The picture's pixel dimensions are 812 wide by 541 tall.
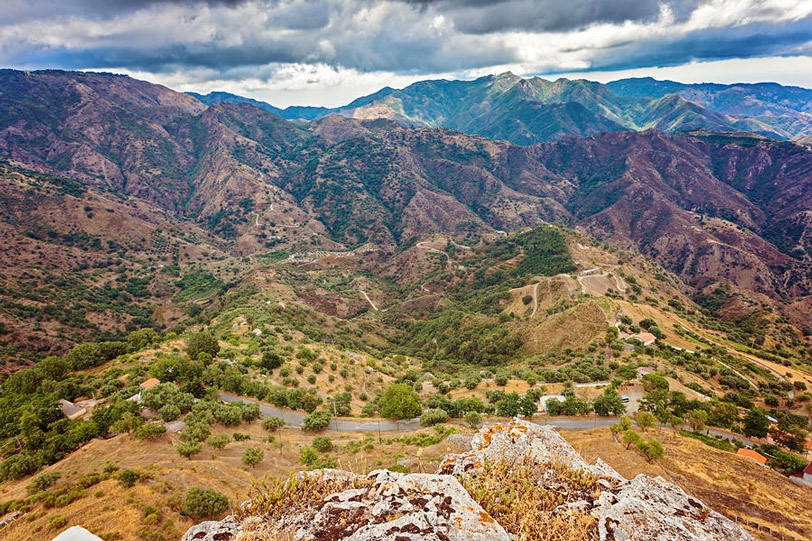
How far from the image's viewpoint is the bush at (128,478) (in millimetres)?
29278

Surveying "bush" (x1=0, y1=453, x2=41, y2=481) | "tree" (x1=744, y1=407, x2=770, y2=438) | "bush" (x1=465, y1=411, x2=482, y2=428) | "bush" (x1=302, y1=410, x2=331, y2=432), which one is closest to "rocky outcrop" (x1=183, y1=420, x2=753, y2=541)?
"bush" (x1=302, y1=410, x2=331, y2=432)

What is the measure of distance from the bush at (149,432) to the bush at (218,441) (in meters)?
5.33

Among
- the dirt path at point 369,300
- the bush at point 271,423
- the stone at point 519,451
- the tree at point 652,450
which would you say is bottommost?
the dirt path at point 369,300

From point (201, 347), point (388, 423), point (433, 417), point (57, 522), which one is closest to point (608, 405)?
point (433, 417)

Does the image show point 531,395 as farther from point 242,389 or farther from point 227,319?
point 227,319

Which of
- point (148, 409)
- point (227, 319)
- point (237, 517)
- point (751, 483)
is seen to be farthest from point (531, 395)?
point (227, 319)

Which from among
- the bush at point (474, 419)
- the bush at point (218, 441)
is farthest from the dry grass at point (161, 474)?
the bush at point (474, 419)

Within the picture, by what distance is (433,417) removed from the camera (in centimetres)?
5441

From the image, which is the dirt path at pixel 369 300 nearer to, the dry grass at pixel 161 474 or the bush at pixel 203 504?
the dry grass at pixel 161 474

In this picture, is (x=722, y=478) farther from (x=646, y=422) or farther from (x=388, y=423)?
(x=388, y=423)

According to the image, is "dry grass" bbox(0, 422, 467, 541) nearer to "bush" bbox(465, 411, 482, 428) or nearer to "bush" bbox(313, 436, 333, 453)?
"bush" bbox(313, 436, 333, 453)

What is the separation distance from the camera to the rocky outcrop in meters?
17.6

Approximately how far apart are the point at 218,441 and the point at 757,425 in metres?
74.6

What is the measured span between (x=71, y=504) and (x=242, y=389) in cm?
3367
